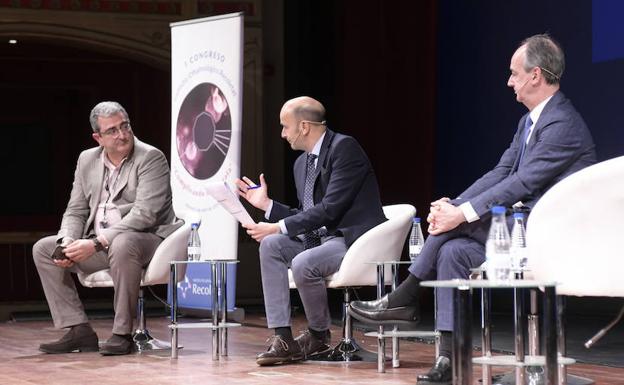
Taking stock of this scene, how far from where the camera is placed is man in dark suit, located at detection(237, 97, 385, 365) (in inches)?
175

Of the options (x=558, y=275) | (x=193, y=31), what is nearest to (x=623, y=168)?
(x=558, y=275)

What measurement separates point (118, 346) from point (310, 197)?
117cm

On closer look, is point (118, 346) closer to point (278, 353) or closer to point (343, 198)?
point (278, 353)

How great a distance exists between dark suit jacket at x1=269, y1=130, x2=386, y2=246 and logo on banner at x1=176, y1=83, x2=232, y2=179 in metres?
1.95

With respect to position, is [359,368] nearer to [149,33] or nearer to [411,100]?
[411,100]

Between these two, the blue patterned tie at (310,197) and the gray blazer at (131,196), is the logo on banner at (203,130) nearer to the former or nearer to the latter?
the gray blazer at (131,196)

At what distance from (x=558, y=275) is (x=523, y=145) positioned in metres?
0.68

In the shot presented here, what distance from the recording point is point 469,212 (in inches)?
144

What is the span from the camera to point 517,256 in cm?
310

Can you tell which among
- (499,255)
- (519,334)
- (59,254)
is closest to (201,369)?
(59,254)

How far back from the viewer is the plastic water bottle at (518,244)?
309cm

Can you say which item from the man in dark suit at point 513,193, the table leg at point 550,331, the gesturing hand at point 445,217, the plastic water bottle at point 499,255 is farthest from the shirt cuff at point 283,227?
the table leg at point 550,331

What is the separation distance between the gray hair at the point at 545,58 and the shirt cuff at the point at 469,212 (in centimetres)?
52

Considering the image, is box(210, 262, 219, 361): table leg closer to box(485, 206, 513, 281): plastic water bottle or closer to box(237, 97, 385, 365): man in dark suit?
box(237, 97, 385, 365): man in dark suit
